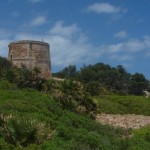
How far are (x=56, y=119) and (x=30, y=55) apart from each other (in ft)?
118

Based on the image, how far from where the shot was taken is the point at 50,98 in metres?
27.5

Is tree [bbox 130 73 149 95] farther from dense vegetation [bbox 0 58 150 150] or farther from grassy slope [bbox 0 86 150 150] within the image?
grassy slope [bbox 0 86 150 150]

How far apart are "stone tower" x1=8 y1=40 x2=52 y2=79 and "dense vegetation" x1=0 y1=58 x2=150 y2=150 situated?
56.3 feet

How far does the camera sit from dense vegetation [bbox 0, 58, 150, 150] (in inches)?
693

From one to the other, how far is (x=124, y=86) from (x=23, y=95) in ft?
142

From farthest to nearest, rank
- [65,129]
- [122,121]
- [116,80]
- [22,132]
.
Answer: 1. [116,80]
2. [122,121]
3. [65,129]
4. [22,132]

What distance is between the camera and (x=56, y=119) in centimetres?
2266

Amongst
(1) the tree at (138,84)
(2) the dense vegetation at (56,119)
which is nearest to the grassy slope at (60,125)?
(2) the dense vegetation at (56,119)

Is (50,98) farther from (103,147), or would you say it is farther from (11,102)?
(103,147)

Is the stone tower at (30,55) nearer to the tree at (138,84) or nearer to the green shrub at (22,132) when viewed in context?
the tree at (138,84)

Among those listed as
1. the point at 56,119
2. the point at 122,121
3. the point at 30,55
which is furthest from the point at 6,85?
the point at 30,55

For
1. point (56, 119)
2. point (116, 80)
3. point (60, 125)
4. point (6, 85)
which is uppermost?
point (116, 80)

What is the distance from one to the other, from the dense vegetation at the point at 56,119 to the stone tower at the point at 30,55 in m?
17.2

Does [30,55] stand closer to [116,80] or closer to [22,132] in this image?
[116,80]
